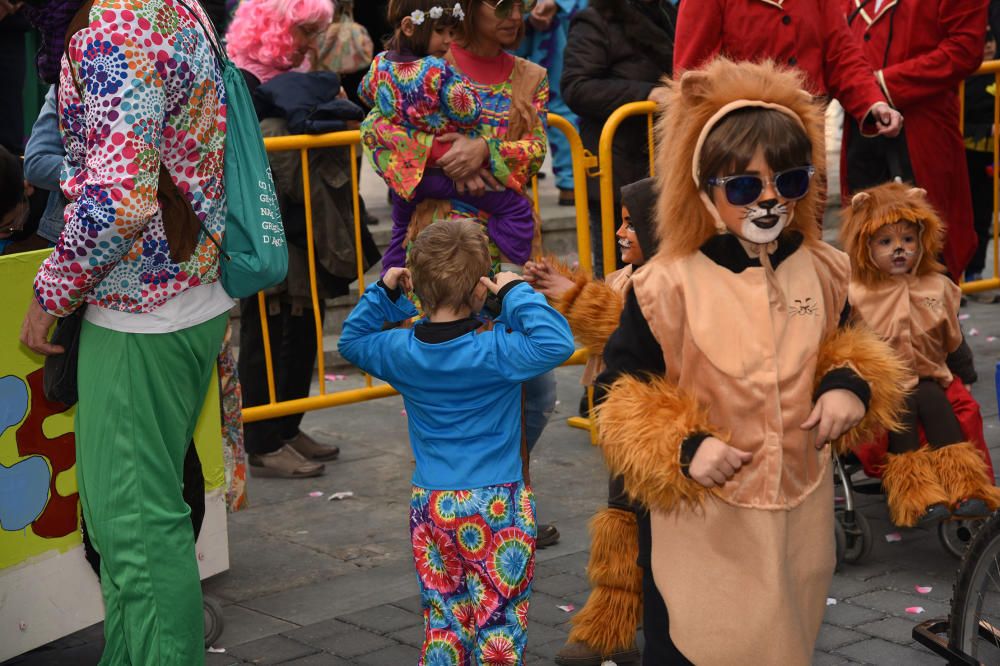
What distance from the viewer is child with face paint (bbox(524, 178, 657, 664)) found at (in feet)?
14.1

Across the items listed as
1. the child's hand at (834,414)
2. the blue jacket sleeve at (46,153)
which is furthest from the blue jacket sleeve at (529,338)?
the blue jacket sleeve at (46,153)

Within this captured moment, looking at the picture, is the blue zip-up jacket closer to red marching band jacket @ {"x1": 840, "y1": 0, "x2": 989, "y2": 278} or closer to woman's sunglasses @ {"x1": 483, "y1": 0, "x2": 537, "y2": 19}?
woman's sunglasses @ {"x1": 483, "y1": 0, "x2": 537, "y2": 19}

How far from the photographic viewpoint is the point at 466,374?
3938 millimetres

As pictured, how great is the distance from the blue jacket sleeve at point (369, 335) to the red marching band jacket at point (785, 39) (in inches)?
102

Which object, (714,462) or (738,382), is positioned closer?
(714,462)

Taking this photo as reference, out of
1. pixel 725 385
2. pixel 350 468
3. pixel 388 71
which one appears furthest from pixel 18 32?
pixel 725 385

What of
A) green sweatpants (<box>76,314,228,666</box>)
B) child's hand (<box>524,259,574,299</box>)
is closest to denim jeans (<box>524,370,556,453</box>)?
child's hand (<box>524,259,574,299</box>)

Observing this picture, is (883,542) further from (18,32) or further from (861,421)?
(18,32)

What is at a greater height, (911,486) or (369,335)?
(369,335)

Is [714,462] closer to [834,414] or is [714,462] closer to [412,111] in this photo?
[834,414]

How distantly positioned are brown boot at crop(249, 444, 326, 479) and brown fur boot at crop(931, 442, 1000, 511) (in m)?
2.80

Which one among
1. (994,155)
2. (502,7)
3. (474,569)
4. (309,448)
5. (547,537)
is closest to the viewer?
(474,569)

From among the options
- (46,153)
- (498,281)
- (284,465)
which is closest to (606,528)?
(498,281)

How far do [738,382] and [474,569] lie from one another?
1029 millimetres
